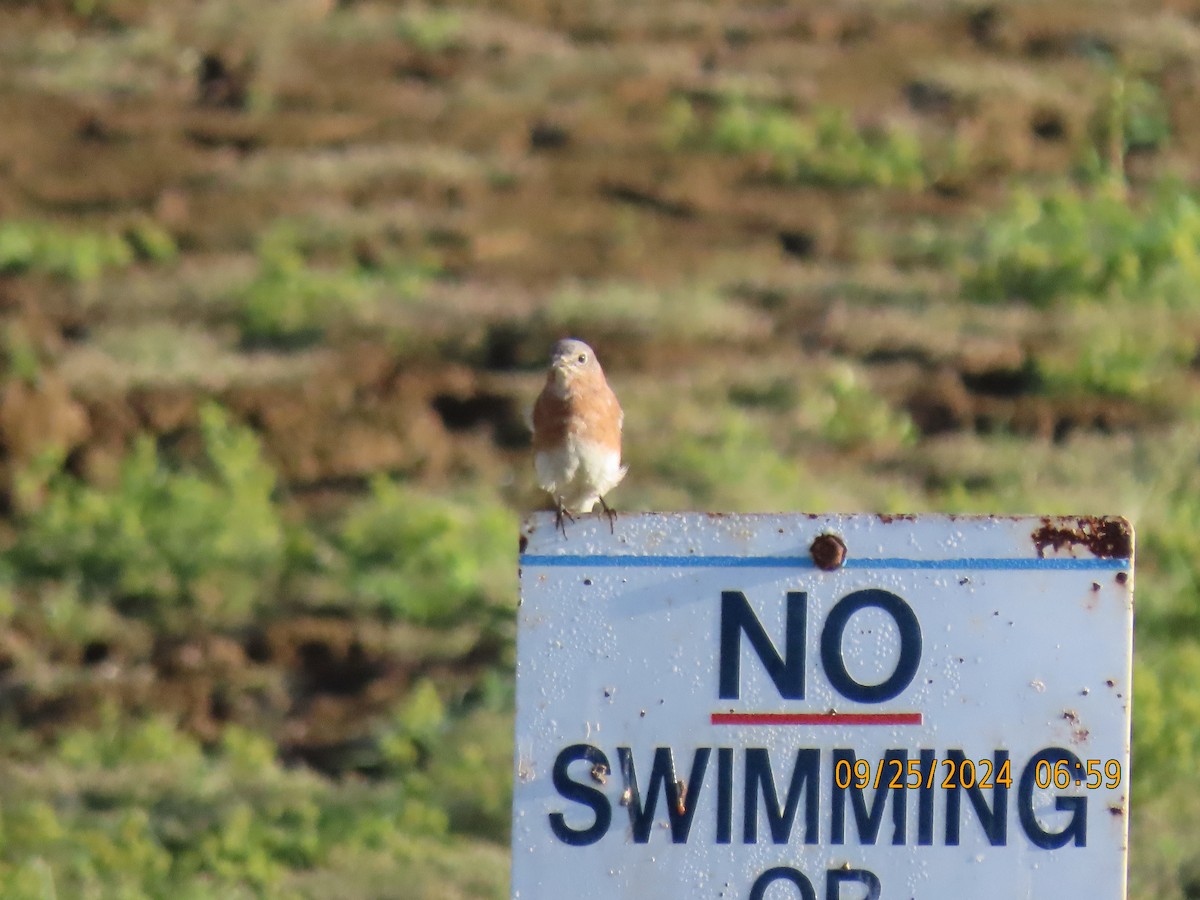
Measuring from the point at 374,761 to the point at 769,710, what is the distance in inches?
111

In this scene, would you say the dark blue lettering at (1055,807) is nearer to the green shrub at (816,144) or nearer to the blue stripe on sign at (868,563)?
the blue stripe on sign at (868,563)

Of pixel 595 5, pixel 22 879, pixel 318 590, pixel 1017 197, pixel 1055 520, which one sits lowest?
pixel 22 879

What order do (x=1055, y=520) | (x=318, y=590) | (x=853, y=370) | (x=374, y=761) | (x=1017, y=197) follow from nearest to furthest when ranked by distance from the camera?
(x=1055, y=520)
(x=374, y=761)
(x=318, y=590)
(x=853, y=370)
(x=1017, y=197)

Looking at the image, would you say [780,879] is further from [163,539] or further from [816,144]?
[816,144]

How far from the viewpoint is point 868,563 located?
2.24 metres

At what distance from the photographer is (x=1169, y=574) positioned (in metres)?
5.15

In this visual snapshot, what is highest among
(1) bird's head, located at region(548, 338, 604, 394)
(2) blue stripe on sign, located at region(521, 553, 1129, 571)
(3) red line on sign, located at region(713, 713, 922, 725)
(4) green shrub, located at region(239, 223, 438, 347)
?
(4) green shrub, located at region(239, 223, 438, 347)

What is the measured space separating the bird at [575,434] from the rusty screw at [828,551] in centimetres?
184

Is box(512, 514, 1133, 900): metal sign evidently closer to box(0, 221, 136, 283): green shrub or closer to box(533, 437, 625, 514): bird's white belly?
box(533, 437, 625, 514): bird's white belly

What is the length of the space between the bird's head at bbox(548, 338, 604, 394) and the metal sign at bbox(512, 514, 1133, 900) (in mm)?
1979

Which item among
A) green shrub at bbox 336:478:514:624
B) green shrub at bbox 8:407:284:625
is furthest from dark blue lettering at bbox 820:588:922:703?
green shrub at bbox 8:407:284:625

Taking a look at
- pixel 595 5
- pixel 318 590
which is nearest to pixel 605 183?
pixel 595 5

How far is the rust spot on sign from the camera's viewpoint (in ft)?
7.30

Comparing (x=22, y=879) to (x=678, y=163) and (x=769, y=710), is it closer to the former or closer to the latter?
(x=769, y=710)
